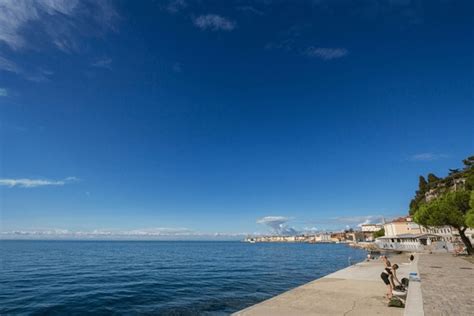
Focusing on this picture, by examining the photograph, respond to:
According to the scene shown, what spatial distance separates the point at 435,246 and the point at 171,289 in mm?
46196

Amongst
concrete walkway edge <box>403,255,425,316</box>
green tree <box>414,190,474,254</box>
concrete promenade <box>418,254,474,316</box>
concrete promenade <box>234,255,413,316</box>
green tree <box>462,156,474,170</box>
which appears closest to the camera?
concrete walkway edge <box>403,255,425,316</box>

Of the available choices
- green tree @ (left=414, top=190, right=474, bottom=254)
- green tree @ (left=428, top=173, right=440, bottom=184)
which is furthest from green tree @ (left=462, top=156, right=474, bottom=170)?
green tree @ (left=414, top=190, right=474, bottom=254)

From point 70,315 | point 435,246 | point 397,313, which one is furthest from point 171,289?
point 435,246

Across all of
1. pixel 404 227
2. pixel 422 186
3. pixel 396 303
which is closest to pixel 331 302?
pixel 396 303

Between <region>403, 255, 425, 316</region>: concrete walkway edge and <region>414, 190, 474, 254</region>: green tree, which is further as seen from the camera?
<region>414, 190, 474, 254</region>: green tree

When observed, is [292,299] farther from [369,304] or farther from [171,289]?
[171,289]

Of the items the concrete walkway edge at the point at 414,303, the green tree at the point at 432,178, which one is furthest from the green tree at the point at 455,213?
the green tree at the point at 432,178

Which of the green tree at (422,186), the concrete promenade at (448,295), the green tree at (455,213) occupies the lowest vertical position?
the concrete promenade at (448,295)

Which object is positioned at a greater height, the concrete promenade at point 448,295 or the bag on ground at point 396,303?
the concrete promenade at point 448,295

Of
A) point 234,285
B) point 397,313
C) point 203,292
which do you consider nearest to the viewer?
point 397,313

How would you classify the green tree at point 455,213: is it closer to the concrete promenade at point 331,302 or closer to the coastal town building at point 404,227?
the concrete promenade at point 331,302

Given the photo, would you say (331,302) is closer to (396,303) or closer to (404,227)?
(396,303)

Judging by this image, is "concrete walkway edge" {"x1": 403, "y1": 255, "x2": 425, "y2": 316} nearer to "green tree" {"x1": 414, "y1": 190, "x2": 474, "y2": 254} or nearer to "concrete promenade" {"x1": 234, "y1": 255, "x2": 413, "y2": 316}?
"concrete promenade" {"x1": 234, "y1": 255, "x2": 413, "y2": 316}

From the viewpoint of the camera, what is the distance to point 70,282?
29406mm
